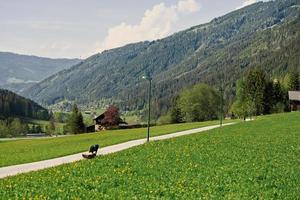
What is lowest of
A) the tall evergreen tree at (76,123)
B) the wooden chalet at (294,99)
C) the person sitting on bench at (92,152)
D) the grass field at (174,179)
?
the grass field at (174,179)

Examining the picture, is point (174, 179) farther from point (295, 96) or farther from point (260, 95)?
point (260, 95)

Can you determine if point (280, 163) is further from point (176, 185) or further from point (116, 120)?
point (116, 120)

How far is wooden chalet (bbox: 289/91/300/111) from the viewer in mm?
125637

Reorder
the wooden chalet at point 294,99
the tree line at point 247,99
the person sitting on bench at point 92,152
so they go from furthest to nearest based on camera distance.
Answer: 1. the tree line at point 247,99
2. the wooden chalet at point 294,99
3. the person sitting on bench at point 92,152

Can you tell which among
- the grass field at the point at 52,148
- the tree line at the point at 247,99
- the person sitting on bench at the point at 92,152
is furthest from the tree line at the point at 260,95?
the person sitting on bench at the point at 92,152

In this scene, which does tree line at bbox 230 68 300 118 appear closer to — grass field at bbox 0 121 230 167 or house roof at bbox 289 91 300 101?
house roof at bbox 289 91 300 101

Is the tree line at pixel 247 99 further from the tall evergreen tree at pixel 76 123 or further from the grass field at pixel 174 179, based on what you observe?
the grass field at pixel 174 179

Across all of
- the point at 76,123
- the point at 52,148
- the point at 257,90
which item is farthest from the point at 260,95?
the point at 52,148

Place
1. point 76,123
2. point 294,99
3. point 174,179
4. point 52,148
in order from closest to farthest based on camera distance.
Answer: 1. point 174,179
2. point 52,148
3. point 294,99
4. point 76,123

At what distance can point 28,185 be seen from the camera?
813 inches

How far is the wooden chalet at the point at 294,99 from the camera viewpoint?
412 ft

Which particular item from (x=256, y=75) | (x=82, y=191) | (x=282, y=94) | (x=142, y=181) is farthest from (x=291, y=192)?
(x=282, y=94)

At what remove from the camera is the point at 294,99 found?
415 ft

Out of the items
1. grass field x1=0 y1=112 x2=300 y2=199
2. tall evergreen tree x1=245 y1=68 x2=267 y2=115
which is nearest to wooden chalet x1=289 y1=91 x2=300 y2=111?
tall evergreen tree x1=245 y1=68 x2=267 y2=115
